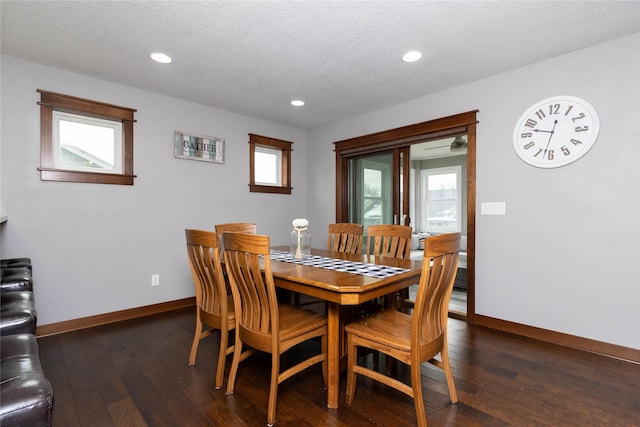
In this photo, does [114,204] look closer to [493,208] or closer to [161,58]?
[161,58]

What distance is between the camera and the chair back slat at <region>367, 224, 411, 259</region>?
265cm

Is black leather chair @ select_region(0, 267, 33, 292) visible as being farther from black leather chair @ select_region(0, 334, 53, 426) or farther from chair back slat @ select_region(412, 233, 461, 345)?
chair back slat @ select_region(412, 233, 461, 345)

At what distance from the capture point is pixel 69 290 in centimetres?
297

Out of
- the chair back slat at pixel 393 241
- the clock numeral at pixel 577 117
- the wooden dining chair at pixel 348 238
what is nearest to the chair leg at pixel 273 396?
the chair back slat at pixel 393 241

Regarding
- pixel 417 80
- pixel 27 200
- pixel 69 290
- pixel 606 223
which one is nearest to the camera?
pixel 606 223

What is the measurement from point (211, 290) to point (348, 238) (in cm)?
150

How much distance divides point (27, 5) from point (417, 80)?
3.14 metres

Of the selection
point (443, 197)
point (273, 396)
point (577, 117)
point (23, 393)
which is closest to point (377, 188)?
point (443, 197)

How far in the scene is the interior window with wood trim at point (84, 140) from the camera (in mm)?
2865

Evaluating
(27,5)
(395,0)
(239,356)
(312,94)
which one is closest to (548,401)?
(239,356)

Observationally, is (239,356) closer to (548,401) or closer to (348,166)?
(548,401)

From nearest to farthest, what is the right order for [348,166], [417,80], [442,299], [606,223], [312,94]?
1. [442,299]
2. [606,223]
3. [417,80]
4. [312,94]
5. [348,166]

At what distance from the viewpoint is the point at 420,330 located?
1574 millimetres

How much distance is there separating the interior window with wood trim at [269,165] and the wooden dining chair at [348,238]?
68.2 inches
